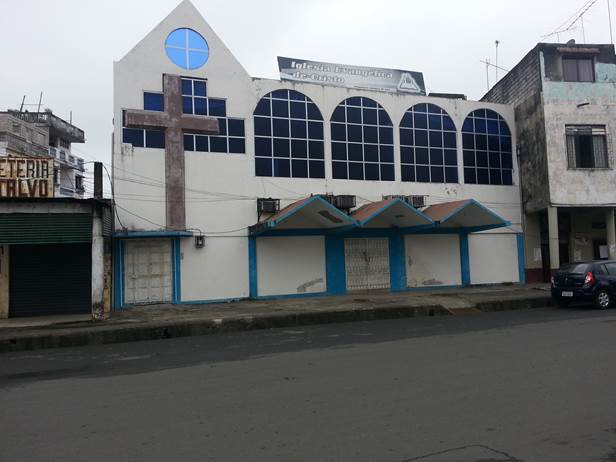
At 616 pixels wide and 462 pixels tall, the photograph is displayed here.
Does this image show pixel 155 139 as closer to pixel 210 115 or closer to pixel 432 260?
pixel 210 115

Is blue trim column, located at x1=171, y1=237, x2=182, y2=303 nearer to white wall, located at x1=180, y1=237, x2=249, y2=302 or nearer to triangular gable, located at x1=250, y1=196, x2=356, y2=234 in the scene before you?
white wall, located at x1=180, y1=237, x2=249, y2=302

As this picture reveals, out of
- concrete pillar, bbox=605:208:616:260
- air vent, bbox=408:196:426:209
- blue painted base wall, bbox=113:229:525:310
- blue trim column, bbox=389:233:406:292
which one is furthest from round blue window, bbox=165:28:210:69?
concrete pillar, bbox=605:208:616:260

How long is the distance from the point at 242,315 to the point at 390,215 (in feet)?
24.5

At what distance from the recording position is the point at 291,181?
18.9 meters

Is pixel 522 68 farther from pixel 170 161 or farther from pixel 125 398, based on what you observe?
pixel 125 398

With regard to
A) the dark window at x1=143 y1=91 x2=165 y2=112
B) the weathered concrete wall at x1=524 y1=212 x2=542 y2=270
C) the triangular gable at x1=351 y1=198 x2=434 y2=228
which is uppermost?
the dark window at x1=143 y1=91 x2=165 y2=112

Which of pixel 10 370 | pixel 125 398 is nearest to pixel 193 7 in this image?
pixel 10 370

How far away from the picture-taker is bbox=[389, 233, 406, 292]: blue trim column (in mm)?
20172

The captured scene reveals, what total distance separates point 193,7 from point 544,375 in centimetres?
1688

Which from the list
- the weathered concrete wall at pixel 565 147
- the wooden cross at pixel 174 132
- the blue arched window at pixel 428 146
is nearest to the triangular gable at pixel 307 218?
the wooden cross at pixel 174 132

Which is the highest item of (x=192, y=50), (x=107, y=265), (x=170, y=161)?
(x=192, y=50)

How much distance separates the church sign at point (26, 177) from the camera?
14.7 m

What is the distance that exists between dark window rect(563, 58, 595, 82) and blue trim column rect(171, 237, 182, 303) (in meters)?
17.8

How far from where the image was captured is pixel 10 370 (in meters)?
8.66
